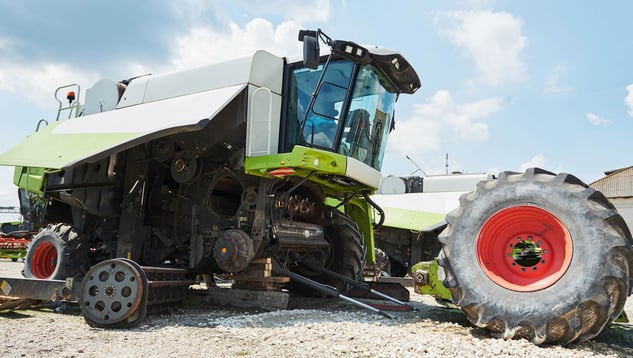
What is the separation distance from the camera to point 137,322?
489 centimetres

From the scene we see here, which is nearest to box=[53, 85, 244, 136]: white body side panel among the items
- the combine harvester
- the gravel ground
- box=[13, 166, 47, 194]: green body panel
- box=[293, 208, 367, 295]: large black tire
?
the combine harvester

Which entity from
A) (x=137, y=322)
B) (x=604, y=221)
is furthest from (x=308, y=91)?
(x=604, y=221)

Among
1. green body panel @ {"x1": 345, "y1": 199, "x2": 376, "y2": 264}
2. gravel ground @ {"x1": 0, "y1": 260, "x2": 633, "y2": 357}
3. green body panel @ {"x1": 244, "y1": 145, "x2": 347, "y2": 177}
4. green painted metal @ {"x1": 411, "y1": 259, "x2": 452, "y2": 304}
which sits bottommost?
gravel ground @ {"x1": 0, "y1": 260, "x2": 633, "y2": 357}

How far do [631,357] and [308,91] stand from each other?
438 cm

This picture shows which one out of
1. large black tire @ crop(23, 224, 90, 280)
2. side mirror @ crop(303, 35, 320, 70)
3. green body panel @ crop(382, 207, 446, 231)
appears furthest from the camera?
green body panel @ crop(382, 207, 446, 231)

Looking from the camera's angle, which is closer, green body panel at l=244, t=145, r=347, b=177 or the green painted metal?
the green painted metal

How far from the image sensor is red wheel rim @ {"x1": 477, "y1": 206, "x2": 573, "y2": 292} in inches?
151

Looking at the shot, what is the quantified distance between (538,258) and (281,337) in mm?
2251

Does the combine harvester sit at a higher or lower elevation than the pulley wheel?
higher

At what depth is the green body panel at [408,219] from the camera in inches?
453

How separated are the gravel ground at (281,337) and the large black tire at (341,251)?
1942 mm

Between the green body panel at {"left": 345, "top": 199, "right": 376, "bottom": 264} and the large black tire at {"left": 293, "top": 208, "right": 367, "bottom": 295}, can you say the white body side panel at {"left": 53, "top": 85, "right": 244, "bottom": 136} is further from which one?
the green body panel at {"left": 345, "top": 199, "right": 376, "bottom": 264}

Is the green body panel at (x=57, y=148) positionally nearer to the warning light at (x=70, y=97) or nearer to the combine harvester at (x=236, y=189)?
the combine harvester at (x=236, y=189)

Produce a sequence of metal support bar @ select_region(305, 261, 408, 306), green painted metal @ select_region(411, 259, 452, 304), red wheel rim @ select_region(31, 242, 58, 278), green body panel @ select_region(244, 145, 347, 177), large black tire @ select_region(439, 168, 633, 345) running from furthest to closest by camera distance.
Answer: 1. red wheel rim @ select_region(31, 242, 58, 278)
2. metal support bar @ select_region(305, 261, 408, 306)
3. green body panel @ select_region(244, 145, 347, 177)
4. green painted metal @ select_region(411, 259, 452, 304)
5. large black tire @ select_region(439, 168, 633, 345)
